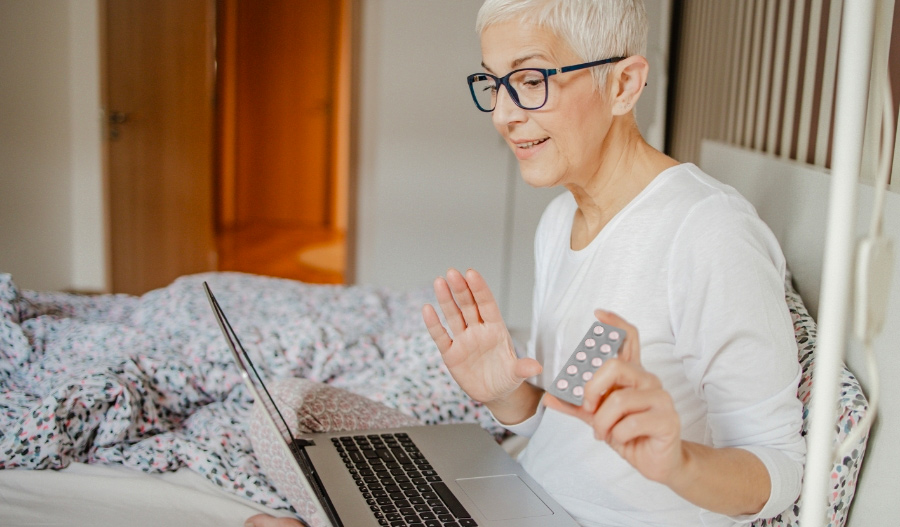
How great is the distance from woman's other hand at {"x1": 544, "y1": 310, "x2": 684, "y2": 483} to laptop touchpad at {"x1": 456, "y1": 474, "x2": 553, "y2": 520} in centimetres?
44

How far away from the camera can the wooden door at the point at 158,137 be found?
420cm

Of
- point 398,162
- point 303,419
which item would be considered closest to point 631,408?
point 303,419

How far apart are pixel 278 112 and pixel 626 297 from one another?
6.10 metres

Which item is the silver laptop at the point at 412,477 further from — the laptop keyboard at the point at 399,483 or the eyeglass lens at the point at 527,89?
the eyeglass lens at the point at 527,89

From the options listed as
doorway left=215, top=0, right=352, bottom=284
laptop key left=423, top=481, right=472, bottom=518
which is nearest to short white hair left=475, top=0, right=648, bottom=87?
laptop key left=423, top=481, right=472, bottom=518

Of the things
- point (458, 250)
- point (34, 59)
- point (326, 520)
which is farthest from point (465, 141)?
point (326, 520)

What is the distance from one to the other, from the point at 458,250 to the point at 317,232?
2.69 metres

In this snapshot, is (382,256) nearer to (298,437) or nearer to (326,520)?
(298,437)

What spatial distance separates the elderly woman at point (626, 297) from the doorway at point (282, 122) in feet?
17.0

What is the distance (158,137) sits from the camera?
4.38 meters

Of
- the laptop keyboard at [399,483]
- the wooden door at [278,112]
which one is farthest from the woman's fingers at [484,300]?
the wooden door at [278,112]

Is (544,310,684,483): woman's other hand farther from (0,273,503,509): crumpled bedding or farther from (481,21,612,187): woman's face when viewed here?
(0,273,503,509): crumpled bedding

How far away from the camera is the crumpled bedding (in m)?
1.51

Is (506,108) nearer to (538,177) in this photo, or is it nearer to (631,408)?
(538,177)
